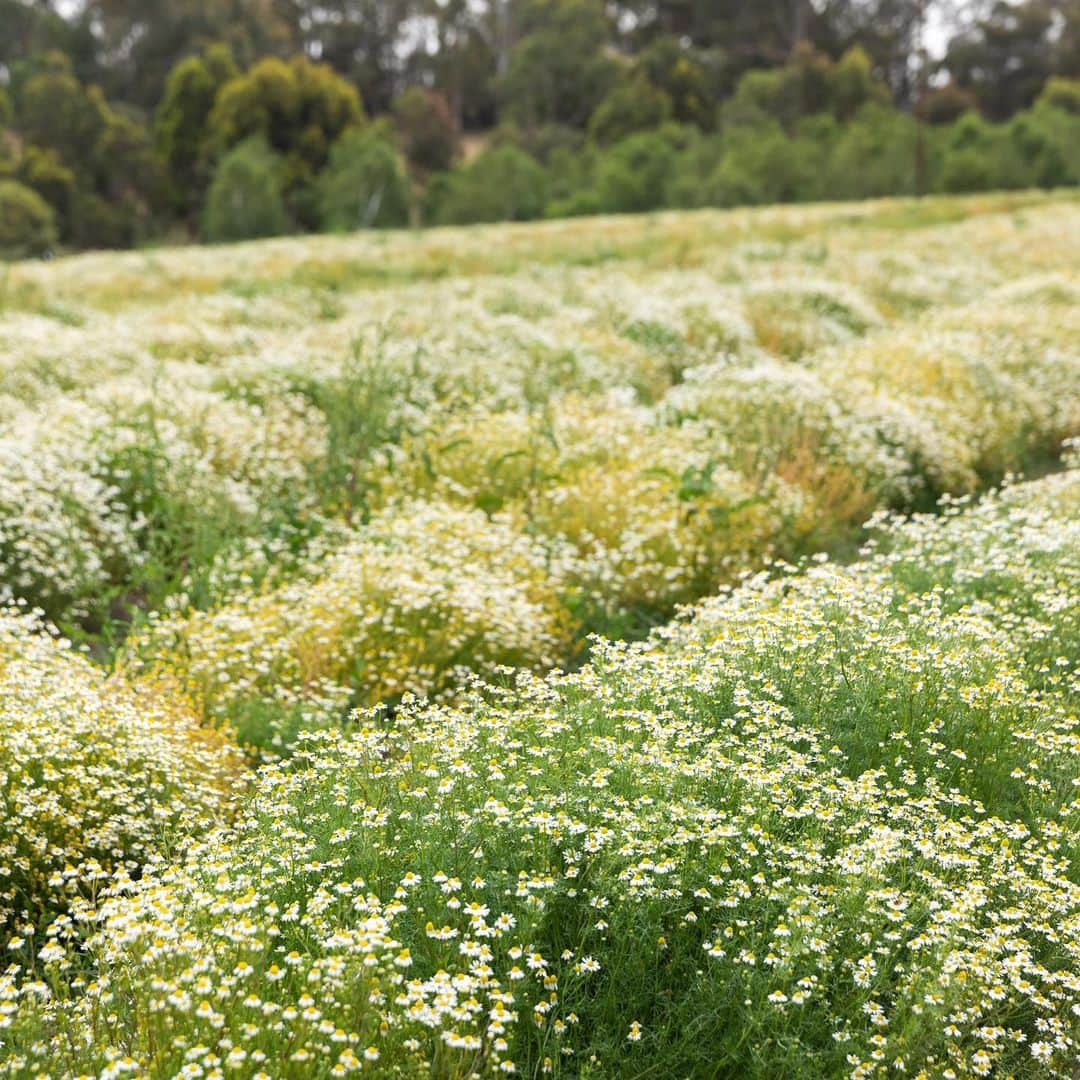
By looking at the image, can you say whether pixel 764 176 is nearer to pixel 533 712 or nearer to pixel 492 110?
pixel 492 110

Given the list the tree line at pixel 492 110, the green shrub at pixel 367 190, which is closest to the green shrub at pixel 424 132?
the tree line at pixel 492 110

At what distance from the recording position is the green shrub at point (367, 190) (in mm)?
46688

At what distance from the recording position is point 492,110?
3127 inches

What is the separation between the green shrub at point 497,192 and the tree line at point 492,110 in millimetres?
101

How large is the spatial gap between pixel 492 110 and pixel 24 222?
42025 millimetres

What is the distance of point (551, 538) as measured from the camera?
7.76 metres

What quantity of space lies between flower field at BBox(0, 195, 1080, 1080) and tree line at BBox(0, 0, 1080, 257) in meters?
30.9

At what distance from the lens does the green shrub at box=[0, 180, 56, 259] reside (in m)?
43.8

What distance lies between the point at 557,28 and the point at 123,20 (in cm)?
2641

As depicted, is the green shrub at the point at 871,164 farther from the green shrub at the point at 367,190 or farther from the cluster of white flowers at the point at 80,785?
the cluster of white flowers at the point at 80,785

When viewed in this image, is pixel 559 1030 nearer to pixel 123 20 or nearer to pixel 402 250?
pixel 402 250

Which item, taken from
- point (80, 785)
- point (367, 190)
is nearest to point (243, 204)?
point (367, 190)

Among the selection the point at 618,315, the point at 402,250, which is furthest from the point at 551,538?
the point at 402,250

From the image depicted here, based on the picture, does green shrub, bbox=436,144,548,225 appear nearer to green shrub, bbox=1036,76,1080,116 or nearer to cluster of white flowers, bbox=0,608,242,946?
green shrub, bbox=1036,76,1080,116
